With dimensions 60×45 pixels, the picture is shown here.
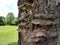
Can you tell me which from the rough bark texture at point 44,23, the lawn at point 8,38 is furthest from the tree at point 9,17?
the rough bark texture at point 44,23

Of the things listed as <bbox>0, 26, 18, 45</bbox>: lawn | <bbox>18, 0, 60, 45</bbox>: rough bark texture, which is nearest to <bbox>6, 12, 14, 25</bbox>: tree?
<bbox>0, 26, 18, 45</bbox>: lawn

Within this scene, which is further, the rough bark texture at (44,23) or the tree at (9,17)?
the tree at (9,17)

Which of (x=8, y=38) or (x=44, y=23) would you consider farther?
(x=8, y=38)

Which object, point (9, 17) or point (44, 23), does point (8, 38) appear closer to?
→ point (44, 23)

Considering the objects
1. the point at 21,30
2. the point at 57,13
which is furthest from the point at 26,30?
the point at 57,13

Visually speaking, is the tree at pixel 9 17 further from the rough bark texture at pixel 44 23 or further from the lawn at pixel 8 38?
the rough bark texture at pixel 44 23

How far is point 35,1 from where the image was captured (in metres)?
1.56

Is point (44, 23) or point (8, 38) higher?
point (44, 23)

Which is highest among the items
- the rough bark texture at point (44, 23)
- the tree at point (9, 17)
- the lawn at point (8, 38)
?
the rough bark texture at point (44, 23)

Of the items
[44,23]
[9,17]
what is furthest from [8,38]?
[9,17]

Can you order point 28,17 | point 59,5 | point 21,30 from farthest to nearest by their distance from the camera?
point 21,30 → point 28,17 → point 59,5

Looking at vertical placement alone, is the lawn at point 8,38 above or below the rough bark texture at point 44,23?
below

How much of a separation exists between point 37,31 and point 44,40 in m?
0.07

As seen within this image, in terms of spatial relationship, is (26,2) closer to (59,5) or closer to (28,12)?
(28,12)
